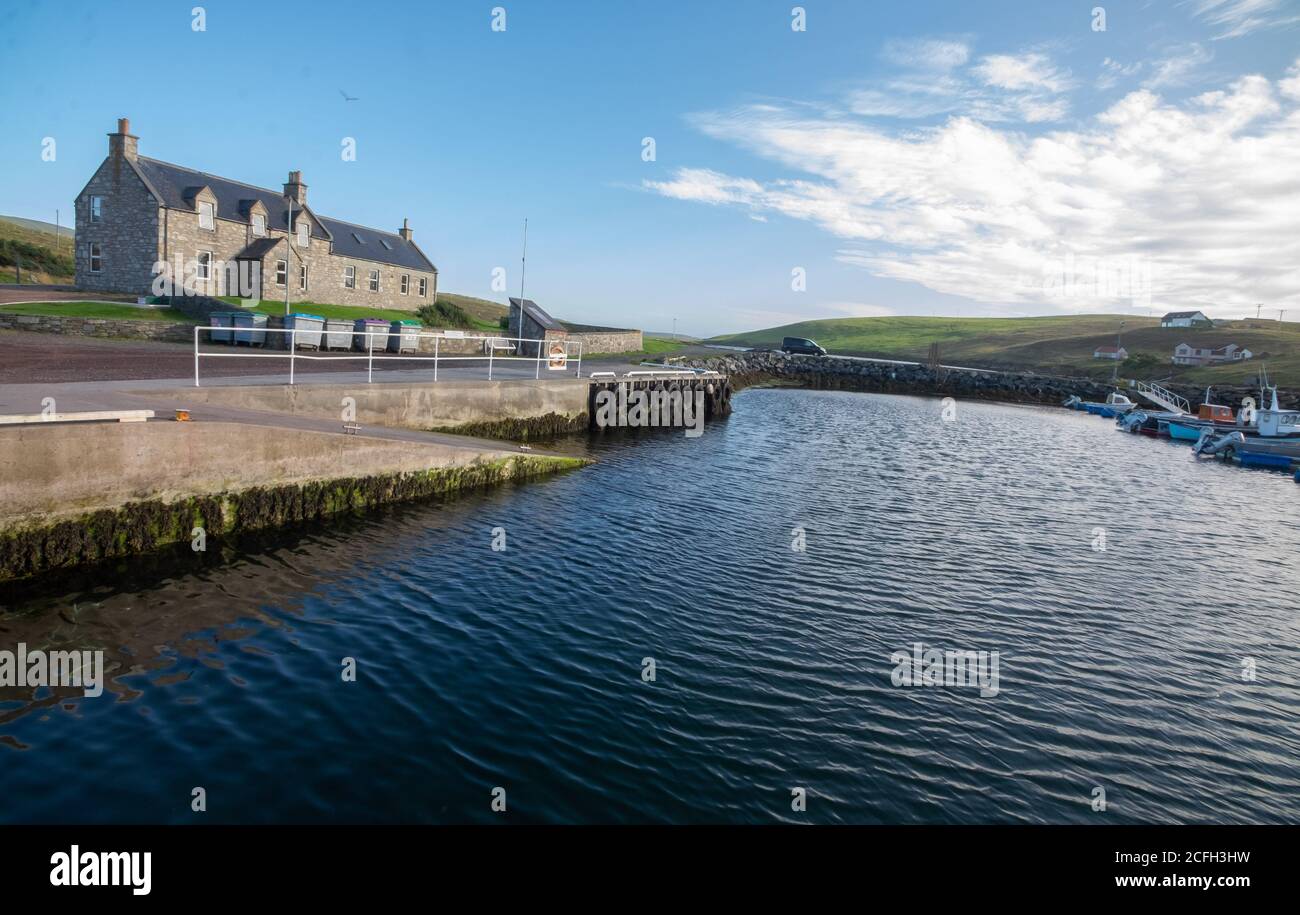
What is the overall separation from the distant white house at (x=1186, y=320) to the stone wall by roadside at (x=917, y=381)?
218 feet

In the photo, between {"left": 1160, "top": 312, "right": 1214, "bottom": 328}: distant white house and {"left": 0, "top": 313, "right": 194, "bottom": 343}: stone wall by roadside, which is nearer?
{"left": 0, "top": 313, "right": 194, "bottom": 343}: stone wall by roadside

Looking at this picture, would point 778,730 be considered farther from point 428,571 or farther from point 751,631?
point 428,571

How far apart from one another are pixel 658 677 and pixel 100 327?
34010 mm

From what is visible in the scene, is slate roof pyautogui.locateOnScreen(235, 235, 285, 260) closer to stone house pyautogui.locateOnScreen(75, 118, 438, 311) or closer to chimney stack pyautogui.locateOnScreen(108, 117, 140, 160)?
stone house pyautogui.locateOnScreen(75, 118, 438, 311)

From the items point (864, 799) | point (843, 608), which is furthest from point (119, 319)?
point (864, 799)

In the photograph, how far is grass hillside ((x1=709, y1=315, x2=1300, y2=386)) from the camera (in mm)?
88688

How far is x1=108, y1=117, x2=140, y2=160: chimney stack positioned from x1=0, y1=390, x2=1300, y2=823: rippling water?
40.5 m

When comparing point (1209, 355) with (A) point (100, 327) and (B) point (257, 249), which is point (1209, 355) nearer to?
(B) point (257, 249)

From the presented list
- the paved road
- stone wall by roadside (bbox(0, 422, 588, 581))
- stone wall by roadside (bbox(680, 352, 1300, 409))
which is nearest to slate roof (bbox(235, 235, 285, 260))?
the paved road

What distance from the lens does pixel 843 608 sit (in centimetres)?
1277

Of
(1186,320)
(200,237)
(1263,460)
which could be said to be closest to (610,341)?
(200,237)

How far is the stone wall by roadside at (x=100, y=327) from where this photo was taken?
3094cm

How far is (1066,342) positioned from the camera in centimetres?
12812

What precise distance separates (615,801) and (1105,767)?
5.66 meters
